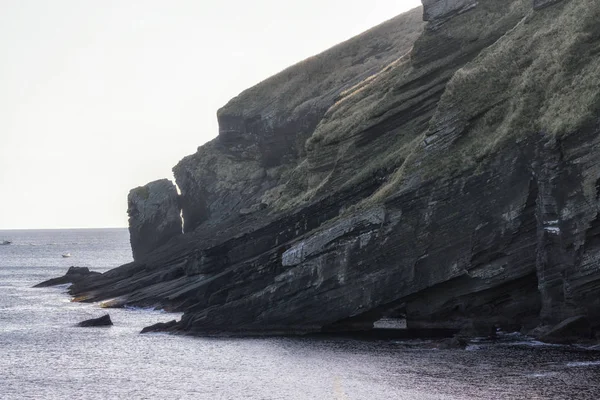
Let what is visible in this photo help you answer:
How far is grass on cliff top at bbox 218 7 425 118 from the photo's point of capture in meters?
125

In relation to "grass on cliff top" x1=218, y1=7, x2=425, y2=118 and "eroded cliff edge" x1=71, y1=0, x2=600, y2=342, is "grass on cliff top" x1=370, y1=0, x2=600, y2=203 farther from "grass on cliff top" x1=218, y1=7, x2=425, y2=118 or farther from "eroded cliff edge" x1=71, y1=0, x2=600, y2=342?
"grass on cliff top" x1=218, y1=7, x2=425, y2=118

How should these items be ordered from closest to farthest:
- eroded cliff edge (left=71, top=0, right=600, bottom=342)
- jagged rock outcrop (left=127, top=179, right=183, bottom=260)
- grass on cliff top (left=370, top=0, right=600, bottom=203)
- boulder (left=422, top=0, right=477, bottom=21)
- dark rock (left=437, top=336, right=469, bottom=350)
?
1. eroded cliff edge (left=71, top=0, right=600, bottom=342)
2. dark rock (left=437, top=336, right=469, bottom=350)
3. grass on cliff top (left=370, top=0, right=600, bottom=203)
4. boulder (left=422, top=0, right=477, bottom=21)
5. jagged rock outcrop (left=127, top=179, right=183, bottom=260)

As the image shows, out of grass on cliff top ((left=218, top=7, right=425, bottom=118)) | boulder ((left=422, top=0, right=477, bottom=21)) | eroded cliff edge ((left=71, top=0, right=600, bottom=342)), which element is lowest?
eroded cliff edge ((left=71, top=0, right=600, bottom=342))

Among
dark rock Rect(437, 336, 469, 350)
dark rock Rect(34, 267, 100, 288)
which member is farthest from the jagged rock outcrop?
dark rock Rect(437, 336, 469, 350)

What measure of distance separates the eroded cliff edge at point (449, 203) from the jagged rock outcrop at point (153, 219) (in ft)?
130

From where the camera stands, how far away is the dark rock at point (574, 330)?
59688 millimetres

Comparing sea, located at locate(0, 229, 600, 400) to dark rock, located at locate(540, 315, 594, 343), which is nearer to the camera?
sea, located at locate(0, 229, 600, 400)

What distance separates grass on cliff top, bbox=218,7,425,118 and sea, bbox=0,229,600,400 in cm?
5597

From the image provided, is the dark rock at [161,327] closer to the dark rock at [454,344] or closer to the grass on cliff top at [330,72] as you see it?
the dark rock at [454,344]

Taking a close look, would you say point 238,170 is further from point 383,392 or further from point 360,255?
point 383,392

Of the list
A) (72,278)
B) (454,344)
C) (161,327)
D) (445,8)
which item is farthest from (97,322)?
(72,278)

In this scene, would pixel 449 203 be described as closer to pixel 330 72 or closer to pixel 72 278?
pixel 330 72

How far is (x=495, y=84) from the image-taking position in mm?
72250

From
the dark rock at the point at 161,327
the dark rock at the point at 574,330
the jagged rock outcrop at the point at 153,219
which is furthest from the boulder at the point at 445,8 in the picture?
the jagged rock outcrop at the point at 153,219
